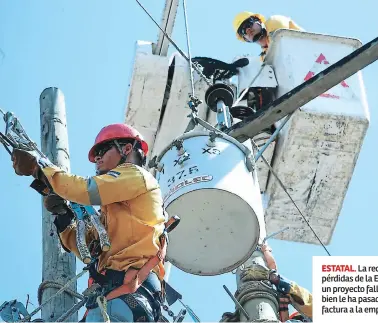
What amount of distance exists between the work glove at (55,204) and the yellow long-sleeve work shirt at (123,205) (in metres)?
0.17

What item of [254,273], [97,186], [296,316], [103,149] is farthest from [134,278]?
[296,316]

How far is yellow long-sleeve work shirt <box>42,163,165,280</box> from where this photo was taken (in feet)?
12.1

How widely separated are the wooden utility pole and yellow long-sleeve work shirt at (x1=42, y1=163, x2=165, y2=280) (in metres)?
0.29

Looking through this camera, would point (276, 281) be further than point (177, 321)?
Yes

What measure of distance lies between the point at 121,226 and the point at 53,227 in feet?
1.84

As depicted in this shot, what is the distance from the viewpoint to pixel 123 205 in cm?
390

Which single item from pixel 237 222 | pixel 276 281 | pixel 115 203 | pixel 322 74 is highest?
pixel 322 74

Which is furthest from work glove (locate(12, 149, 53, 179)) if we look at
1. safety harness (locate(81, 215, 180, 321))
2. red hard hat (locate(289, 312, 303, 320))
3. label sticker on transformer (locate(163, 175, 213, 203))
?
red hard hat (locate(289, 312, 303, 320))

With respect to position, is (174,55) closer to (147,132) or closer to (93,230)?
(147,132)

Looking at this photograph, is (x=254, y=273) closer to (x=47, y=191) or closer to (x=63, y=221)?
(x=63, y=221)

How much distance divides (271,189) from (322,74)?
1561 mm

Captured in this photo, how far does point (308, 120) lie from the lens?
22.4 feet

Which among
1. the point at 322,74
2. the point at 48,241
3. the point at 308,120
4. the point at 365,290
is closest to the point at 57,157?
the point at 48,241

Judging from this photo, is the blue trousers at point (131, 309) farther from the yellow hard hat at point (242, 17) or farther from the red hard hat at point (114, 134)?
the yellow hard hat at point (242, 17)
